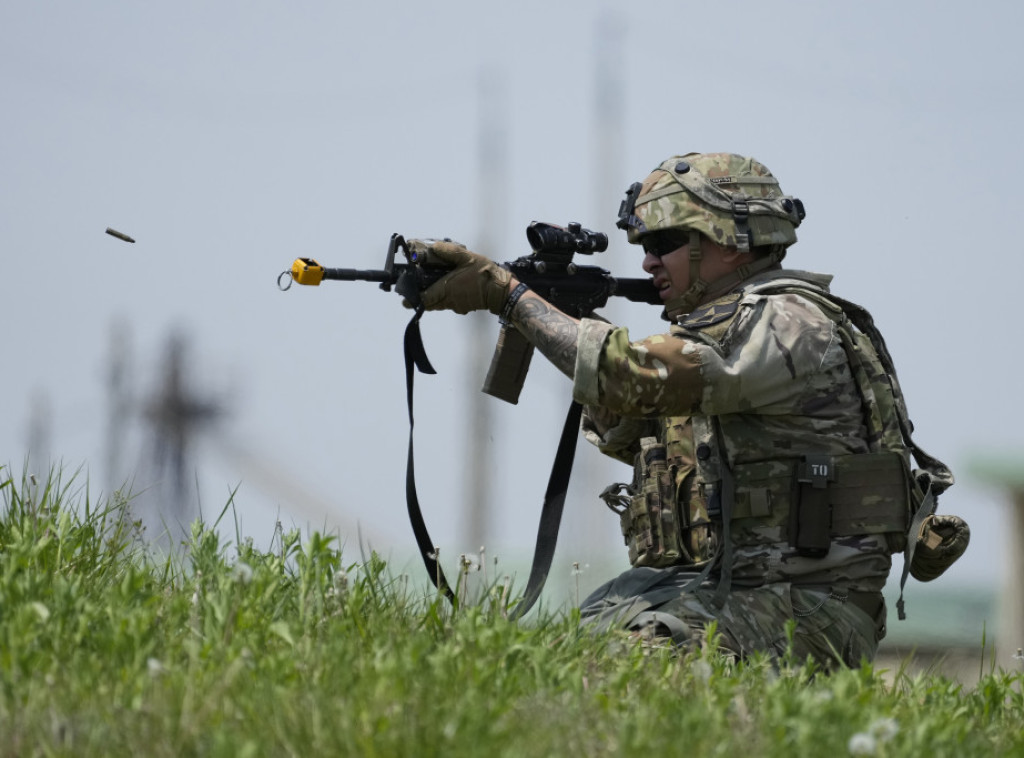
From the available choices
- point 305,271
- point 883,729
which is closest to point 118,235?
point 305,271

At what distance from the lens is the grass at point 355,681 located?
2.89m

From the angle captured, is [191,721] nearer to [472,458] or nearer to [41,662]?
[41,662]

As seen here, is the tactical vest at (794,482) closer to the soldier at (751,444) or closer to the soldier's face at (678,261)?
the soldier at (751,444)

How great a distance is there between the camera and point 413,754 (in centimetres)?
278

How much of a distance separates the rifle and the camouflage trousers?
0.42 metres

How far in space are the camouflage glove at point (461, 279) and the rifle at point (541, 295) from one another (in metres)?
0.04

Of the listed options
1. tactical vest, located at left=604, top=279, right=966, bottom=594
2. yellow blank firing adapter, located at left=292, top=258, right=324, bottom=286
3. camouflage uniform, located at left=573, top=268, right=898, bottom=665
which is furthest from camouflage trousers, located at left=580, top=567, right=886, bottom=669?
yellow blank firing adapter, located at left=292, top=258, right=324, bottom=286

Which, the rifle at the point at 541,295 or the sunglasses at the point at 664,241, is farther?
the sunglasses at the point at 664,241

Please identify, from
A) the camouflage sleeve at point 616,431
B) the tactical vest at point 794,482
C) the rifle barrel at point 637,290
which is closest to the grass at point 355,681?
the tactical vest at point 794,482

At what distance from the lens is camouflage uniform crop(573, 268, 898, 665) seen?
5094 millimetres

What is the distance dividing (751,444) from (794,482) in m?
0.21

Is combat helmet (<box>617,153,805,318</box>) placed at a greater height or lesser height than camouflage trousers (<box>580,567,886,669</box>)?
greater

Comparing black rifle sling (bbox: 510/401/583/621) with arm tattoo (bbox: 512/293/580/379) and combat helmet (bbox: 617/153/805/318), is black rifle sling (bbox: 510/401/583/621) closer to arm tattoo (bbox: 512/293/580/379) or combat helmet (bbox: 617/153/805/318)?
arm tattoo (bbox: 512/293/580/379)

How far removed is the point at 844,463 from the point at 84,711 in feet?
10.3
